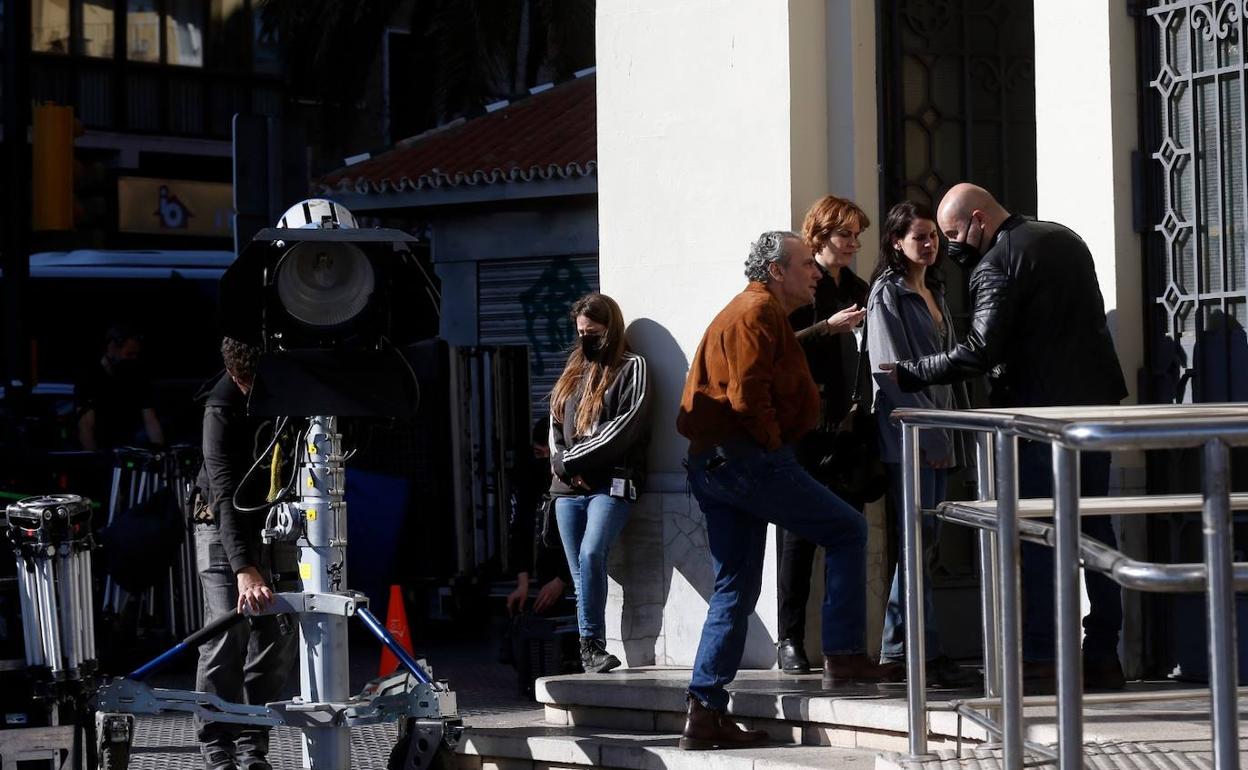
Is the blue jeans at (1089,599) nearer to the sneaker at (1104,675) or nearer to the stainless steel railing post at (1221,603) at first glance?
the sneaker at (1104,675)

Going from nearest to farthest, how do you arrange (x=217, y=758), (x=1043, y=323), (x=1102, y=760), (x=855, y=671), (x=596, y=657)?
1. (x=1102, y=760)
2. (x=1043, y=323)
3. (x=217, y=758)
4. (x=855, y=671)
5. (x=596, y=657)

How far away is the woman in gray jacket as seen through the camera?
280 inches

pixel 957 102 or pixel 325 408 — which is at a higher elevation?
pixel 957 102

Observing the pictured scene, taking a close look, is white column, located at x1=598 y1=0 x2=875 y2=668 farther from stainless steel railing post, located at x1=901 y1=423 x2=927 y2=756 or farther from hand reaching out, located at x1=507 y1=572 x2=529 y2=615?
stainless steel railing post, located at x1=901 y1=423 x2=927 y2=756

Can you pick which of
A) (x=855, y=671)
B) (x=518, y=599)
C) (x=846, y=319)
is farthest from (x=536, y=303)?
(x=855, y=671)

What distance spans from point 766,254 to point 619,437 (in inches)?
71.4

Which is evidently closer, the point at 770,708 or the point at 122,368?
the point at 770,708

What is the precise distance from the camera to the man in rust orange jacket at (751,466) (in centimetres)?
684

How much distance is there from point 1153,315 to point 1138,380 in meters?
0.26

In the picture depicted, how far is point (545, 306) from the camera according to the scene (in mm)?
19391

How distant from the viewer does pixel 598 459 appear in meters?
8.61

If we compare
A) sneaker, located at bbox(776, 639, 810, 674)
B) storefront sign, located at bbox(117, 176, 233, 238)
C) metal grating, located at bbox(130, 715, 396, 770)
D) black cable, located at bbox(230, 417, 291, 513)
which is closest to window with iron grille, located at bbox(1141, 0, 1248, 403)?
sneaker, located at bbox(776, 639, 810, 674)

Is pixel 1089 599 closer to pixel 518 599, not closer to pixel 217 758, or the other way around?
pixel 217 758

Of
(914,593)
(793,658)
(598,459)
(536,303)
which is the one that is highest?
(536,303)
